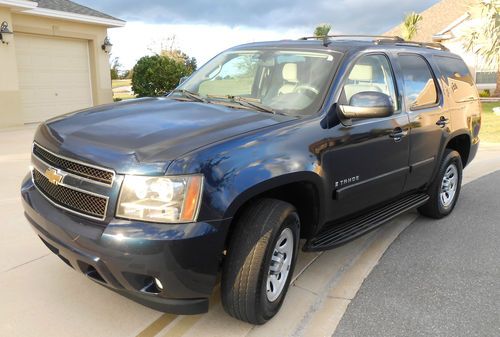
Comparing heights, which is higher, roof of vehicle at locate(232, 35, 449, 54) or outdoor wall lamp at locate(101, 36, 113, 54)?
outdoor wall lamp at locate(101, 36, 113, 54)

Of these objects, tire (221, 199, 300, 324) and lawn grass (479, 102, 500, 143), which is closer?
tire (221, 199, 300, 324)

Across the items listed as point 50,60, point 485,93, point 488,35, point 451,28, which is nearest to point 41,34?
point 50,60

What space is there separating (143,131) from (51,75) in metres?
13.1

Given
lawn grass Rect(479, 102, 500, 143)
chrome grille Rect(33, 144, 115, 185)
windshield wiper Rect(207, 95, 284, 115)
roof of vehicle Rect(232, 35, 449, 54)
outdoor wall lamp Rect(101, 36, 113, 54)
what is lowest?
lawn grass Rect(479, 102, 500, 143)

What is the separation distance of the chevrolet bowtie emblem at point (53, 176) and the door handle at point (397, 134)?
284cm

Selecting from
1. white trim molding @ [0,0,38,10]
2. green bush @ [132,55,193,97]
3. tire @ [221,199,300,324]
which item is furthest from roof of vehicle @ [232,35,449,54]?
green bush @ [132,55,193,97]

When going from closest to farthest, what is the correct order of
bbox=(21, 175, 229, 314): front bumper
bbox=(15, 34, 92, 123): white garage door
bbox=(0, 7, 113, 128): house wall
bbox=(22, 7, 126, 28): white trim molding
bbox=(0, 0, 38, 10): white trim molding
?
bbox=(21, 175, 229, 314): front bumper, bbox=(0, 0, 38, 10): white trim molding, bbox=(0, 7, 113, 128): house wall, bbox=(22, 7, 126, 28): white trim molding, bbox=(15, 34, 92, 123): white garage door

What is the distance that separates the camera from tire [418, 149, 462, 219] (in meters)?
5.49

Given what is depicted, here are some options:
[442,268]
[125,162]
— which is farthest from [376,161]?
[125,162]

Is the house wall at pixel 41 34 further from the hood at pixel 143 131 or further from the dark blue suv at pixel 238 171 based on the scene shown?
the hood at pixel 143 131

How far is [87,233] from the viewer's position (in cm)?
282

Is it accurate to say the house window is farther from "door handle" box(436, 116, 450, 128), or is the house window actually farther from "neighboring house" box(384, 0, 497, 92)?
"door handle" box(436, 116, 450, 128)

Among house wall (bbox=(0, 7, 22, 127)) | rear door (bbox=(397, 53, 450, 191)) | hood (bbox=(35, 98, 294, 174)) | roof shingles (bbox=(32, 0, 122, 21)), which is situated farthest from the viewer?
roof shingles (bbox=(32, 0, 122, 21))

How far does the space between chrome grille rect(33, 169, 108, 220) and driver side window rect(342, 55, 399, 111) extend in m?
2.16
